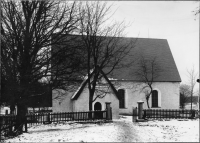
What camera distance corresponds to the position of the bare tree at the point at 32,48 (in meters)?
10.3

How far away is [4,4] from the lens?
11.5 metres

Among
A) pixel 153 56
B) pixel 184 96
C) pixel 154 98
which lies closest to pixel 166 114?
pixel 154 98

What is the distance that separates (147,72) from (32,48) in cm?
1687

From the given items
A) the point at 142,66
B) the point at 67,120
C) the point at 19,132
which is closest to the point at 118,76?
the point at 142,66

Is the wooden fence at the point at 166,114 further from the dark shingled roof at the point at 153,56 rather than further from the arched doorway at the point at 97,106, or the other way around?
the dark shingled roof at the point at 153,56

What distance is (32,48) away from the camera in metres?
11.7

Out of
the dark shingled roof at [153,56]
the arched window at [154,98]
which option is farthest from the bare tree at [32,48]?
the arched window at [154,98]

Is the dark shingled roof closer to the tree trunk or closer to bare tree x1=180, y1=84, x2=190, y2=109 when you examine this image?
the tree trunk

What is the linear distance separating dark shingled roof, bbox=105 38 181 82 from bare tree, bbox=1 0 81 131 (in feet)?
39.7

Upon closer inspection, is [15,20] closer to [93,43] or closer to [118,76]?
[93,43]

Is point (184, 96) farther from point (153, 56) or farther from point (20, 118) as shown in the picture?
point (20, 118)

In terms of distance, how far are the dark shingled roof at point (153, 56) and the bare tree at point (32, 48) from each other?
12086 mm

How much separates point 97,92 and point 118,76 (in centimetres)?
574

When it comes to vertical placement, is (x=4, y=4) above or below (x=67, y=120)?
above
